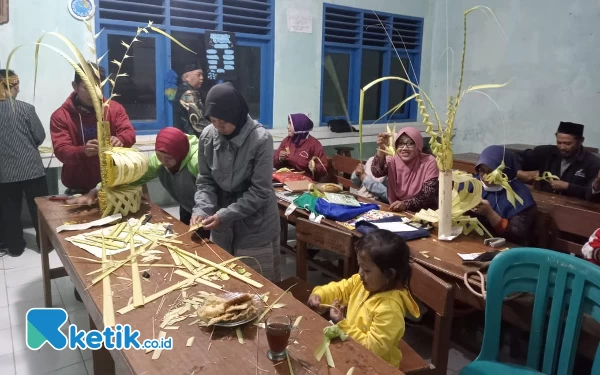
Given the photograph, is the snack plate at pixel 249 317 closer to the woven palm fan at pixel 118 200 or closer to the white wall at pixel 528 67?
the woven palm fan at pixel 118 200

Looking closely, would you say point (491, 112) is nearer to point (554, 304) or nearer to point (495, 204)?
point (495, 204)

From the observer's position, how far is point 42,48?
4816 mm

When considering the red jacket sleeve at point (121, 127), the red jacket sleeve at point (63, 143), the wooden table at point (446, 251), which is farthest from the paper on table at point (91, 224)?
the wooden table at point (446, 251)

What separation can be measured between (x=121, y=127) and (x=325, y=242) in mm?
1850

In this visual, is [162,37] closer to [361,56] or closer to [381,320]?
[361,56]

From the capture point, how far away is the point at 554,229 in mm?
2828

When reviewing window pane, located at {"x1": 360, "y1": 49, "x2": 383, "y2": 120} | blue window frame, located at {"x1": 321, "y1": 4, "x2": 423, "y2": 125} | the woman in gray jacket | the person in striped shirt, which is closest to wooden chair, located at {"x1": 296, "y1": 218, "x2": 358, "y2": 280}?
the woman in gray jacket

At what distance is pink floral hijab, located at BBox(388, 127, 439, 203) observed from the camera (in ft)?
11.0

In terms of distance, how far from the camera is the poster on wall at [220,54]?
18.9 feet

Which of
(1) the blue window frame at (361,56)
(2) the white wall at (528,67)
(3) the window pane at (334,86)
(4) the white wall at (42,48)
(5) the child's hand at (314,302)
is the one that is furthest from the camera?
(3) the window pane at (334,86)

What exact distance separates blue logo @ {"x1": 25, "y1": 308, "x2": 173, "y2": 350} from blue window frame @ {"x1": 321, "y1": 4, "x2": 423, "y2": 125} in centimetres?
518

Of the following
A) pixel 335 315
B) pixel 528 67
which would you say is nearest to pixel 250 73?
pixel 528 67

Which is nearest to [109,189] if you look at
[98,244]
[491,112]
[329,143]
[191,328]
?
[98,244]

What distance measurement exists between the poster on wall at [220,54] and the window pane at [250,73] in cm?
36
